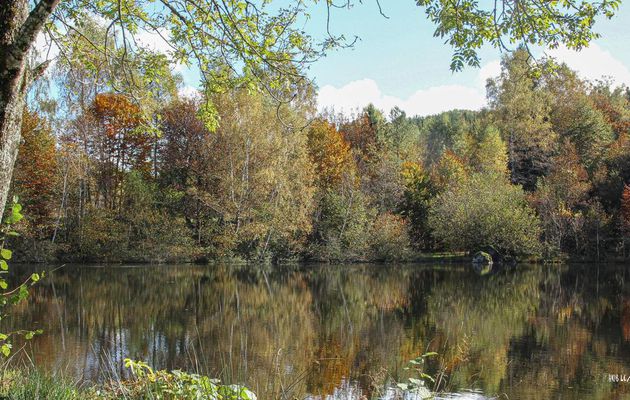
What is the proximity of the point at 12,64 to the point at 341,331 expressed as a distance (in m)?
11.0

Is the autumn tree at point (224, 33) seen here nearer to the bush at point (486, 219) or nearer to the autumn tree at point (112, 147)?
the autumn tree at point (112, 147)

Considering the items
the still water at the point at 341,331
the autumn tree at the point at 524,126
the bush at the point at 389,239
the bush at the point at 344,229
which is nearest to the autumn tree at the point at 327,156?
the bush at the point at 344,229

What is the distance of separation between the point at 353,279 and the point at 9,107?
2387 cm

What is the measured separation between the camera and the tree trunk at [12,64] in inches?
120

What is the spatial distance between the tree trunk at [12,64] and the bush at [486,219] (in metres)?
35.7

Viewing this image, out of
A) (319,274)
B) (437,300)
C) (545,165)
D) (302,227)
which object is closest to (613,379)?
(437,300)

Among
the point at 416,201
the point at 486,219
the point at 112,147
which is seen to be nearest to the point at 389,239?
the point at 416,201

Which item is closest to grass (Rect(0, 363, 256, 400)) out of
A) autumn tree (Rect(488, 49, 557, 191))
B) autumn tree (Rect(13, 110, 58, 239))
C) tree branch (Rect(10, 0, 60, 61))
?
tree branch (Rect(10, 0, 60, 61))

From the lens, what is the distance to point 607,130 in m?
44.8

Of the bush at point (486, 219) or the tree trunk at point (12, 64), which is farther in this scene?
the bush at point (486, 219)

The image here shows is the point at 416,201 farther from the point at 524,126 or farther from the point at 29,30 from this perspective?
the point at 29,30

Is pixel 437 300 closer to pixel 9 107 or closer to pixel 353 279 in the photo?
pixel 353 279

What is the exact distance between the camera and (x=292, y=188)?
3481 centimetres

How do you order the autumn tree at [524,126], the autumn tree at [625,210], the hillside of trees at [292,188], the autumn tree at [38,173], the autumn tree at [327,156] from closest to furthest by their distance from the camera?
the autumn tree at [38,173] < the hillside of trees at [292,188] < the autumn tree at [625,210] < the autumn tree at [327,156] < the autumn tree at [524,126]
